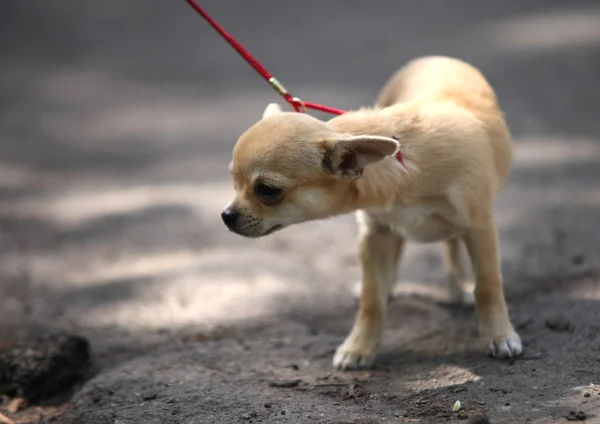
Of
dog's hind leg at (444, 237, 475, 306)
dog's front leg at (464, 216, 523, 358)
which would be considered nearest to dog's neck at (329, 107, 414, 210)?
dog's front leg at (464, 216, 523, 358)

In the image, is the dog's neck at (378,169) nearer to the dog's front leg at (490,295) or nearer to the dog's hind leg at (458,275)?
the dog's front leg at (490,295)

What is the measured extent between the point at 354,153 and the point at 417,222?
1.78 feet

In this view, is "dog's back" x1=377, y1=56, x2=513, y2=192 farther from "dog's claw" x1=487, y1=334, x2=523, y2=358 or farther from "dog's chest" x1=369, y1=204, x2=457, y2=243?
"dog's claw" x1=487, y1=334, x2=523, y2=358

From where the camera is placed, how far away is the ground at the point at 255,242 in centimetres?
356

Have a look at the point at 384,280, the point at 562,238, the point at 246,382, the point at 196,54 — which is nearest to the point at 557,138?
the point at 562,238

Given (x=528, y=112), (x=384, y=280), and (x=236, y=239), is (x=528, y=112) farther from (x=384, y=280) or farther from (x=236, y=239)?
(x=384, y=280)

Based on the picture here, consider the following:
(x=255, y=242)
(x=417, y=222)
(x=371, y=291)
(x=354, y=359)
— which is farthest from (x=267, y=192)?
(x=255, y=242)

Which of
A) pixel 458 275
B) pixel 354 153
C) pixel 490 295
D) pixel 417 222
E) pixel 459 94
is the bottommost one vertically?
pixel 490 295

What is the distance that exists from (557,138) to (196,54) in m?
5.05

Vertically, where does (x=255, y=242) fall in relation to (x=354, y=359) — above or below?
above

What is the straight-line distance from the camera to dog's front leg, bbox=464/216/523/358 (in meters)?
3.72

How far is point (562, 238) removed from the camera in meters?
5.18

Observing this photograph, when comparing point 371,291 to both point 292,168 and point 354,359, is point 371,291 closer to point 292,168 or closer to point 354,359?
point 354,359

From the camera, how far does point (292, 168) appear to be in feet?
10.8
